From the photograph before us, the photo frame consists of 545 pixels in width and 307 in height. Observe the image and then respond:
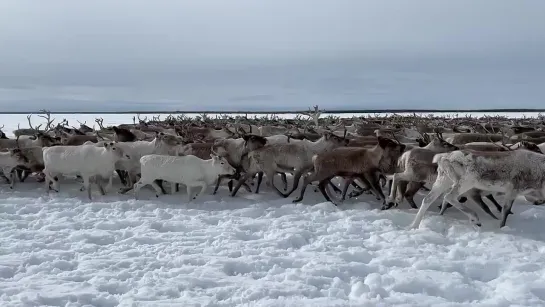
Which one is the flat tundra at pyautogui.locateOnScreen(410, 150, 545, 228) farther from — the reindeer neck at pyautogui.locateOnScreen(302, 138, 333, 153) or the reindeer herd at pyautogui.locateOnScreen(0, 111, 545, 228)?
the reindeer neck at pyautogui.locateOnScreen(302, 138, 333, 153)

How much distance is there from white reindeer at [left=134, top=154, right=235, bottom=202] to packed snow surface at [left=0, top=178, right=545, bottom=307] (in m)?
0.57

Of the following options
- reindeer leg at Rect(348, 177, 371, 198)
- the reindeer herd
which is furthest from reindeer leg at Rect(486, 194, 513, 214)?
reindeer leg at Rect(348, 177, 371, 198)

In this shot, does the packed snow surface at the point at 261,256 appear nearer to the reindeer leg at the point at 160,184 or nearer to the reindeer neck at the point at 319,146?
the reindeer leg at the point at 160,184

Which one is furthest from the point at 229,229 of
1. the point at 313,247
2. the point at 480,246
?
the point at 480,246

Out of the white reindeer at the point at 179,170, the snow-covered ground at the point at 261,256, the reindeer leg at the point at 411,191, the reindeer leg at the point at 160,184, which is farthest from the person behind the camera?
the reindeer leg at the point at 160,184

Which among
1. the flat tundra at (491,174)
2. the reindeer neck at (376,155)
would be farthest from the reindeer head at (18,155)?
the flat tundra at (491,174)

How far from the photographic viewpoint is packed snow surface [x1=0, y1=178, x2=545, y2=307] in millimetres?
4570

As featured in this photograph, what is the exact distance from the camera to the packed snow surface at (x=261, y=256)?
4570 mm

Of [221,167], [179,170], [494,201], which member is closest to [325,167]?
[221,167]

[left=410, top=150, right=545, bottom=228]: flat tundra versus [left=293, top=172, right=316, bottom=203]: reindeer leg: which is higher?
[left=410, top=150, right=545, bottom=228]: flat tundra

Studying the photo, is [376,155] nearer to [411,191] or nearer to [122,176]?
[411,191]

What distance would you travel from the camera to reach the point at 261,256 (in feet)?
18.5

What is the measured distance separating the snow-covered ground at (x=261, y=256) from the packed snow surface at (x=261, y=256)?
15 millimetres

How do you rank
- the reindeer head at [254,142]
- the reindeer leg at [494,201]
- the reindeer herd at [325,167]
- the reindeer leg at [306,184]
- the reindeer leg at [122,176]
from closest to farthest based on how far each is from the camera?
the reindeer herd at [325,167] < the reindeer leg at [494,201] < the reindeer leg at [306,184] < the reindeer head at [254,142] < the reindeer leg at [122,176]
